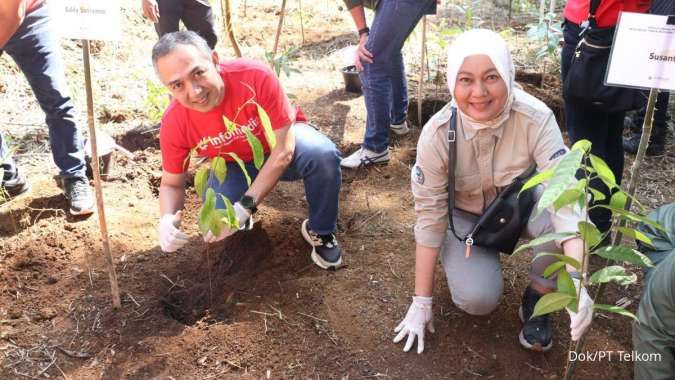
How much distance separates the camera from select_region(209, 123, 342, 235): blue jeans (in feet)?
6.98

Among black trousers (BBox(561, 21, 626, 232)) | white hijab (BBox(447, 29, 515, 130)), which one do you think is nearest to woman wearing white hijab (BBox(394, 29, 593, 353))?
white hijab (BBox(447, 29, 515, 130))

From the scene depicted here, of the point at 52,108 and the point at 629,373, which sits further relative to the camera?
the point at 52,108

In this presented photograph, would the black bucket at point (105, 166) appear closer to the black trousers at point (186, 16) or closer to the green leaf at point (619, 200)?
the black trousers at point (186, 16)

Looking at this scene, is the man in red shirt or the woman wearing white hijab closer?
the woman wearing white hijab

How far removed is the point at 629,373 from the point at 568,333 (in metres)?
0.21

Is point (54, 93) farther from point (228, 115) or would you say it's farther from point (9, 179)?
point (228, 115)

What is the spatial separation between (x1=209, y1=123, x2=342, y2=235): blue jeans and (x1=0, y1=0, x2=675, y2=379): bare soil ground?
0.68ft

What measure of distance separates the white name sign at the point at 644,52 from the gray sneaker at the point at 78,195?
220 centimetres

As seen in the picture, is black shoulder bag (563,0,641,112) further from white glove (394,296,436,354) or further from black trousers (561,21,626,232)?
white glove (394,296,436,354)

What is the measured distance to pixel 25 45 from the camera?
7.51 ft

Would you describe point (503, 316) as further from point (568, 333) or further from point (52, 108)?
point (52, 108)

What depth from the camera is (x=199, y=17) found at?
122 inches

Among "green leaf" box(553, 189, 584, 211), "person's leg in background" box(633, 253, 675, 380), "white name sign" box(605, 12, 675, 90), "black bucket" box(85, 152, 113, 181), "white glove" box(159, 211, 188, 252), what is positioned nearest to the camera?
"green leaf" box(553, 189, 584, 211)

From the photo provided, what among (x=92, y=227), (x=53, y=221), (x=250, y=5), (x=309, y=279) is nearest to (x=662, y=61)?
(x=309, y=279)
